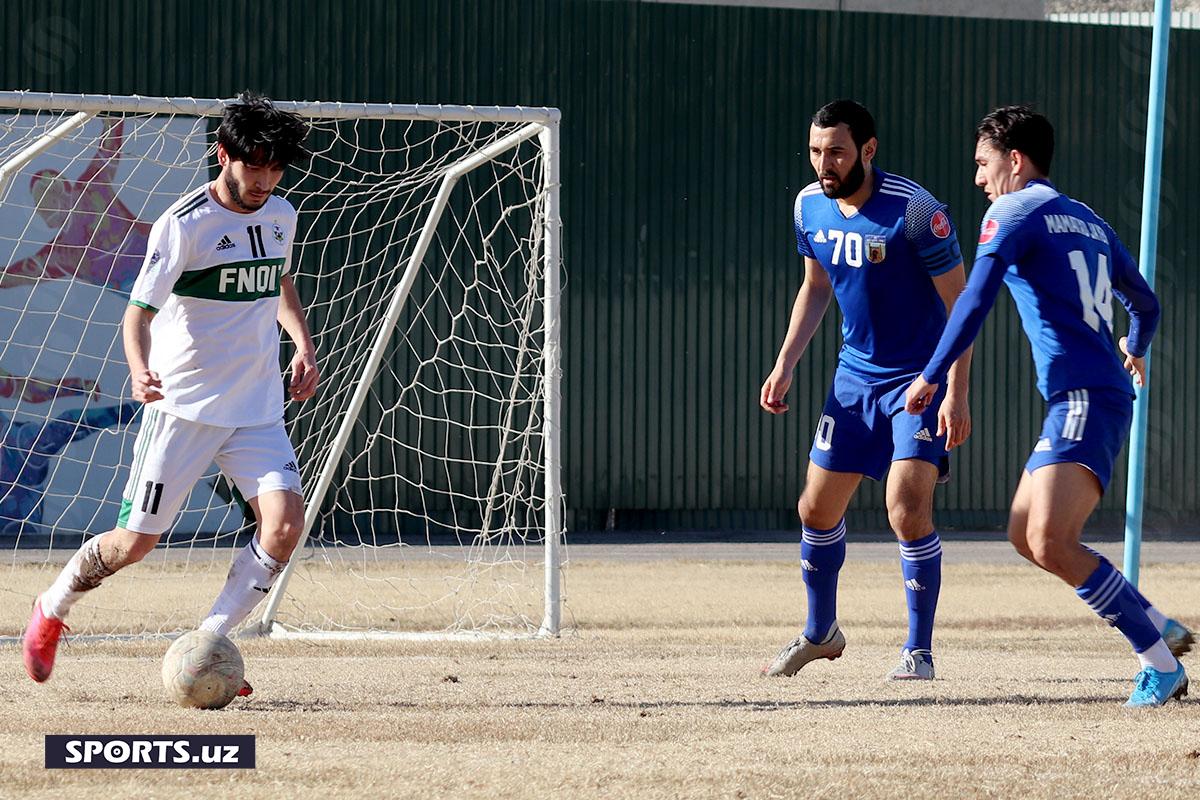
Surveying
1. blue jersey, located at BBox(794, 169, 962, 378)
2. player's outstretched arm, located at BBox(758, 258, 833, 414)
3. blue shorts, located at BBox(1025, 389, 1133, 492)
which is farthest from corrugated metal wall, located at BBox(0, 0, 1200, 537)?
blue shorts, located at BBox(1025, 389, 1133, 492)

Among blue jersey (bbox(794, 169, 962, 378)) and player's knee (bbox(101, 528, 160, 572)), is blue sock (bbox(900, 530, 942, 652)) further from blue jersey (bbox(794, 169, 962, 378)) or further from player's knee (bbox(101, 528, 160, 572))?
player's knee (bbox(101, 528, 160, 572))

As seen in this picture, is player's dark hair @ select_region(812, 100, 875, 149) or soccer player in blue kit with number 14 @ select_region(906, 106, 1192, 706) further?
player's dark hair @ select_region(812, 100, 875, 149)

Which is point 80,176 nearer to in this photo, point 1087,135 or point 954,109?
point 954,109

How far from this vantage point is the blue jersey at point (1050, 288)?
222 inches

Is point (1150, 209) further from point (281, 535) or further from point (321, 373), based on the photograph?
point (321, 373)

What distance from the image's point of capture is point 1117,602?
5.75m

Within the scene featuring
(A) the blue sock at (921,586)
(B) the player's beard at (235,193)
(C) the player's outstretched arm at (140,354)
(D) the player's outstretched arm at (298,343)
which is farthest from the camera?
(A) the blue sock at (921,586)

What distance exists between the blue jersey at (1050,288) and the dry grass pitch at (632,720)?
1172 mm

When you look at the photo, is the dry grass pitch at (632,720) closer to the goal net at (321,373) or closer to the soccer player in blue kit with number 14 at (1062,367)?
the soccer player in blue kit with number 14 at (1062,367)

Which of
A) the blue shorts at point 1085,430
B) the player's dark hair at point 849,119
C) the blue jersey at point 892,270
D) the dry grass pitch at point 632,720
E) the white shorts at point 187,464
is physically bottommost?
the dry grass pitch at point 632,720

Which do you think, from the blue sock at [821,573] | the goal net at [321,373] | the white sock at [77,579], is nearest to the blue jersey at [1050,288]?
the blue sock at [821,573]

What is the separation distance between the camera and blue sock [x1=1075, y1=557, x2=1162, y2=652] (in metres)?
5.72

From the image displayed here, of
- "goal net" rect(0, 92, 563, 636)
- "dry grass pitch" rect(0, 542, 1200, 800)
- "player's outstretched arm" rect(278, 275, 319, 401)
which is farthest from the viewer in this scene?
"goal net" rect(0, 92, 563, 636)

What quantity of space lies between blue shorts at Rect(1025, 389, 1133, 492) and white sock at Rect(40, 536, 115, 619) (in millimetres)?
3180
